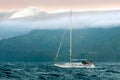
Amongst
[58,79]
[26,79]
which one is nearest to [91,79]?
[58,79]

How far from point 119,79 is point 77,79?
11830 millimetres

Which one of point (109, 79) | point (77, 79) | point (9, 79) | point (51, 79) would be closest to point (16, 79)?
point (9, 79)

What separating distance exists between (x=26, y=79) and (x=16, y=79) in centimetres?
279

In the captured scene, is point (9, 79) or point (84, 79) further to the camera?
point (84, 79)

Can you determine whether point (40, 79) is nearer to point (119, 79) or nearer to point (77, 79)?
point (77, 79)

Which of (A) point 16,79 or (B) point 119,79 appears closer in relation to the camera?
(A) point 16,79

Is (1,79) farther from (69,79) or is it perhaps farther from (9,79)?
(69,79)

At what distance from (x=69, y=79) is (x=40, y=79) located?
844 centimetres

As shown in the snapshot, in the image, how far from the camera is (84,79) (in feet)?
407

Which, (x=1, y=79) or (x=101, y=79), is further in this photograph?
(x=101, y=79)

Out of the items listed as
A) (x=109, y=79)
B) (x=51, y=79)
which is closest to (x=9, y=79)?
(x=51, y=79)

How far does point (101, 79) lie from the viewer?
126250 mm

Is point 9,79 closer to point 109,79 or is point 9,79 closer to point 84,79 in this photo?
point 84,79

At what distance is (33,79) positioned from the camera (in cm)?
11844
